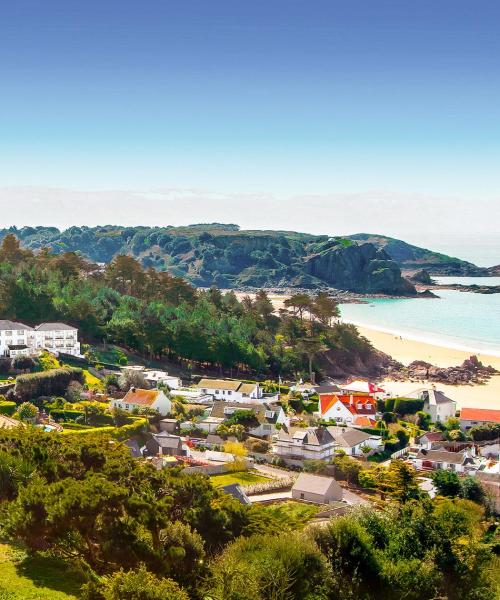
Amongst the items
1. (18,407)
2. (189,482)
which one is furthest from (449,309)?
(189,482)

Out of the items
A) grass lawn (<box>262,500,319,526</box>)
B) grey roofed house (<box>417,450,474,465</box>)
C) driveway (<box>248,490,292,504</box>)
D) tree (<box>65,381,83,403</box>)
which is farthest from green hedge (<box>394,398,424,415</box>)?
tree (<box>65,381,83,403</box>)

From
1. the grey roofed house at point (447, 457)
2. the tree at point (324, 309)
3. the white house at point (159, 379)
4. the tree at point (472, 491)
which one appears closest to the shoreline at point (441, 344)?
the tree at point (324, 309)

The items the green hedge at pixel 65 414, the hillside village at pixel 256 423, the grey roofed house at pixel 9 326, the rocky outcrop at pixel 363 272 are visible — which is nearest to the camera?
the hillside village at pixel 256 423

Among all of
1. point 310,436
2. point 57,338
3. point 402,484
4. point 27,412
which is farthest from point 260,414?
point 57,338

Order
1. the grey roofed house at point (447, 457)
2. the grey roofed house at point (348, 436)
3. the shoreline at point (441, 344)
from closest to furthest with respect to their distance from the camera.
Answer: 1. the grey roofed house at point (447, 457)
2. the grey roofed house at point (348, 436)
3. the shoreline at point (441, 344)

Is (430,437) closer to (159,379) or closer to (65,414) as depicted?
(159,379)

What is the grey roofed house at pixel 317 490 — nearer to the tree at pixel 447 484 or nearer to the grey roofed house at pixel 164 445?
the tree at pixel 447 484
